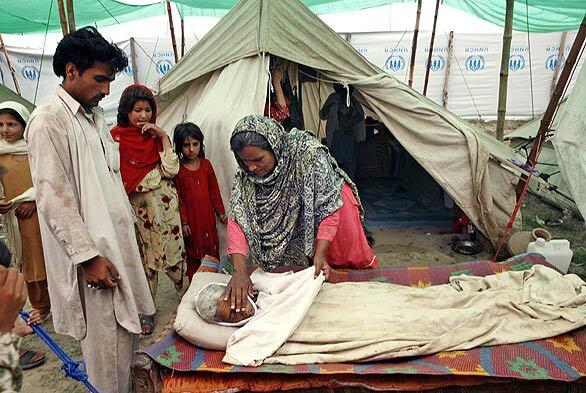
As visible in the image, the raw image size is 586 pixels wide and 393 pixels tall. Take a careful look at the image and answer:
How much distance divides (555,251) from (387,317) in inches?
84.3

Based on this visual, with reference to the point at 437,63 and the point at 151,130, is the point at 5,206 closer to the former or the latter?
the point at 151,130

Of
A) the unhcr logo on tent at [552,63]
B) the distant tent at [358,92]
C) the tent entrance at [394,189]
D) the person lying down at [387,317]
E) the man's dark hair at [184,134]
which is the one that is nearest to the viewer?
the person lying down at [387,317]

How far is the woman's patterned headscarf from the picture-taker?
90.7 inches

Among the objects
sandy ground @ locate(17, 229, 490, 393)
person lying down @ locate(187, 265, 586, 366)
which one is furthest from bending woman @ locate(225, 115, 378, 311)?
sandy ground @ locate(17, 229, 490, 393)

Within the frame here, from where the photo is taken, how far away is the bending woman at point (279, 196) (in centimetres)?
220

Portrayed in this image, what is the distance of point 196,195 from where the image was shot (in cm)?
318

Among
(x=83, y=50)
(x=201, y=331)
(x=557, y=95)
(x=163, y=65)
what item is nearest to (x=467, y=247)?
(x=557, y=95)

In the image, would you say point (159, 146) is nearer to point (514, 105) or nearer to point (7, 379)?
point (7, 379)

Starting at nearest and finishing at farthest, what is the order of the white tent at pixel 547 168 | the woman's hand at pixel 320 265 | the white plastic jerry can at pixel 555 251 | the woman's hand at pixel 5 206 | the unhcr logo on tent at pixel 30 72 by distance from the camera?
1. the woman's hand at pixel 320 265
2. the woman's hand at pixel 5 206
3. the white plastic jerry can at pixel 555 251
4. the white tent at pixel 547 168
5. the unhcr logo on tent at pixel 30 72

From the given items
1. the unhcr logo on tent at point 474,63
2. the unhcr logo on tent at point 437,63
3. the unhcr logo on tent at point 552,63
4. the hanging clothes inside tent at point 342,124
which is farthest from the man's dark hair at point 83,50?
the unhcr logo on tent at point 552,63

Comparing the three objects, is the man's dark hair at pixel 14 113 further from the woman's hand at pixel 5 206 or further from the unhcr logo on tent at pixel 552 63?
the unhcr logo on tent at pixel 552 63

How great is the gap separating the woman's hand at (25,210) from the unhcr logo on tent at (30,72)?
9382mm

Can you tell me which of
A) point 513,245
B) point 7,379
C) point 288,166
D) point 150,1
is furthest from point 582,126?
point 150,1

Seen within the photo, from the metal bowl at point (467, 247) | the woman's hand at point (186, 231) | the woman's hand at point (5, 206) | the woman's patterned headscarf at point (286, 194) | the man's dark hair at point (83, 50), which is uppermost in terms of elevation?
the man's dark hair at point (83, 50)
